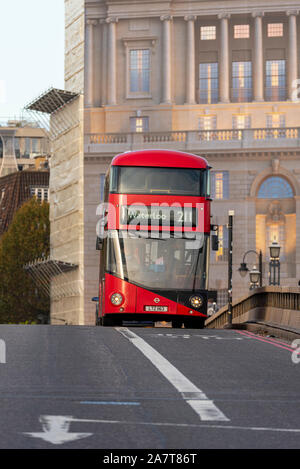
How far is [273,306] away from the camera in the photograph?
100 ft

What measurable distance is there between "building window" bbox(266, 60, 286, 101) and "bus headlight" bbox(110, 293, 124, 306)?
233 feet

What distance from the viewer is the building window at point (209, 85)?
333 feet

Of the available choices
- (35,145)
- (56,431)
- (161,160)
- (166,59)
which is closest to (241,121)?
(166,59)

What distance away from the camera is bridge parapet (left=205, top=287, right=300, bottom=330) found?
Result: 26594mm

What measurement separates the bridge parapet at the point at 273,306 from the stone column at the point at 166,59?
60464 millimetres

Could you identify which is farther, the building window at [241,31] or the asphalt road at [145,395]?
the building window at [241,31]

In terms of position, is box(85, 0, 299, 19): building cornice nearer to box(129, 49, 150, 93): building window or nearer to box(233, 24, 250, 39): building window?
box(233, 24, 250, 39): building window

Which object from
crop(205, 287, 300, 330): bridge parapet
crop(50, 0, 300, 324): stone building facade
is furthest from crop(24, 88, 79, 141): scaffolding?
crop(205, 287, 300, 330): bridge parapet

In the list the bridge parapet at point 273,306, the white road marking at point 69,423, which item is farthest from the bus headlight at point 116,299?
the white road marking at point 69,423

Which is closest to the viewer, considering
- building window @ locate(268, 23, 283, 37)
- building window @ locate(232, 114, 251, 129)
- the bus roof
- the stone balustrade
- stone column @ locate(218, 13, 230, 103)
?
the bus roof

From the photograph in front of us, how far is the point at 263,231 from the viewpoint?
284 feet

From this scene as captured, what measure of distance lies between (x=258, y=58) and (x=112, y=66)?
13.3m

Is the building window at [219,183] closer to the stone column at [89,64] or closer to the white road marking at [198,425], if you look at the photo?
the stone column at [89,64]

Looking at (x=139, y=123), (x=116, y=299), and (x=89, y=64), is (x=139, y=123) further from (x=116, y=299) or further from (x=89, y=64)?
(x=116, y=299)
